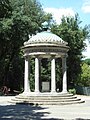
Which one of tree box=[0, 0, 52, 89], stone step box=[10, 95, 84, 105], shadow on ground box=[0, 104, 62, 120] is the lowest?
shadow on ground box=[0, 104, 62, 120]

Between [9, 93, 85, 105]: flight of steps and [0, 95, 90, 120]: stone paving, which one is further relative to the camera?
[9, 93, 85, 105]: flight of steps

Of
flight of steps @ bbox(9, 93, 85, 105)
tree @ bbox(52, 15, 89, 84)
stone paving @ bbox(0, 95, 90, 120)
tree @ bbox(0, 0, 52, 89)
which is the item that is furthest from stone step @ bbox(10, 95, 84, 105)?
tree @ bbox(52, 15, 89, 84)

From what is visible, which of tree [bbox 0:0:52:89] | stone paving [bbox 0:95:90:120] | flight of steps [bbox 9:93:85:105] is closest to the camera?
stone paving [bbox 0:95:90:120]

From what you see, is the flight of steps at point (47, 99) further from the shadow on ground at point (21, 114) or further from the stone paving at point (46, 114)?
the shadow on ground at point (21, 114)

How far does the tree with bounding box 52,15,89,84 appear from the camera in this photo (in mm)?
55750

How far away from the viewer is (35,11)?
5647 centimetres

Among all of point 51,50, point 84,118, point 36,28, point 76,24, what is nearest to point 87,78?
point 76,24

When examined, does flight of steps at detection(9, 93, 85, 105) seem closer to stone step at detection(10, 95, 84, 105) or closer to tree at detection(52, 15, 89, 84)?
stone step at detection(10, 95, 84, 105)

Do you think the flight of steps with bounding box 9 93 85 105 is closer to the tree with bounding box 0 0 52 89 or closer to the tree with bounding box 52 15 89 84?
the tree with bounding box 0 0 52 89

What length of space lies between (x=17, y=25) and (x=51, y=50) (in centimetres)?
1584

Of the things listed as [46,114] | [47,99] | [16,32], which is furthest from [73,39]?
[46,114]

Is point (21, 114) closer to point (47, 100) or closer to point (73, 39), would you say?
A: point (47, 100)

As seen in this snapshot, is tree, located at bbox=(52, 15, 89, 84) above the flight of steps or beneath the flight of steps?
above

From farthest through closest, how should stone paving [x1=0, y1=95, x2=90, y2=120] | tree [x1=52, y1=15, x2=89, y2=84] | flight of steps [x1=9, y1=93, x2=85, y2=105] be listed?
tree [x1=52, y1=15, x2=89, y2=84] → flight of steps [x1=9, y1=93, x2=85, y2=105] → stone paving [x1=0, y1=95, x2=90, y2=120]
